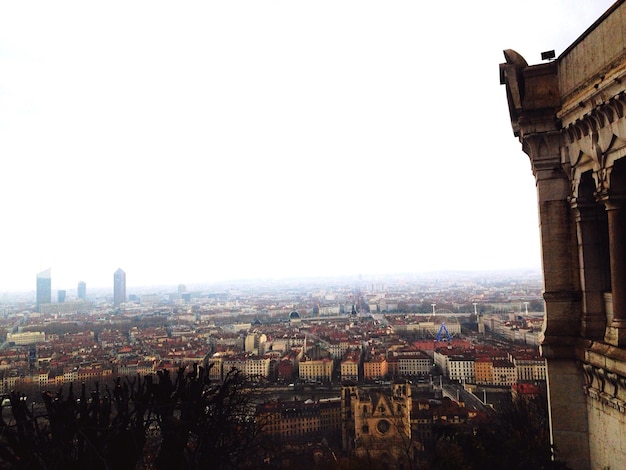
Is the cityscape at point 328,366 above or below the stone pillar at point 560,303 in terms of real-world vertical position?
below

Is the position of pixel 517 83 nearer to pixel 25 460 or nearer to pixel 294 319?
pixel 25 460

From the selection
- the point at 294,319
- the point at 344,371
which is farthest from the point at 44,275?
the point at 344,371

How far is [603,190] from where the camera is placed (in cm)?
415

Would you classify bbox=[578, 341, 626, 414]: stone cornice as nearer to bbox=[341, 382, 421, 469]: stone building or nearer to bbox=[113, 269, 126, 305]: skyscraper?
bbox=[341, 382, 421, 469]: stone building

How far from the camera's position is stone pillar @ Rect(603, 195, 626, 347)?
13.4 ft

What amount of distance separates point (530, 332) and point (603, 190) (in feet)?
194

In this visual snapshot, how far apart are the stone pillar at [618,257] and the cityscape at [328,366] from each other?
3.69 metres

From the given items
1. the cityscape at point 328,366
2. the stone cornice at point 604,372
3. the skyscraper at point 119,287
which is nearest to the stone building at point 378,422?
the cityscape at point 328,366

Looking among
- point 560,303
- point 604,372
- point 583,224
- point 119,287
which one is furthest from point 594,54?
point 119,287

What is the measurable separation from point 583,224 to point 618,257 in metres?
0.55

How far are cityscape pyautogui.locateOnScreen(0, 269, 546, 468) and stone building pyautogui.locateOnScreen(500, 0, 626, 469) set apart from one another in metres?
2.98

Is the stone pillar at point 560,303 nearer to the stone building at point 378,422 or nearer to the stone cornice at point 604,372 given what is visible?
the stone cornice at point 604,372

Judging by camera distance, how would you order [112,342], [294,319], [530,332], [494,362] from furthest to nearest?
[294,319], [112,342], [530,332], [494,362]

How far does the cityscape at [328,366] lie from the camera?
23.2 m
